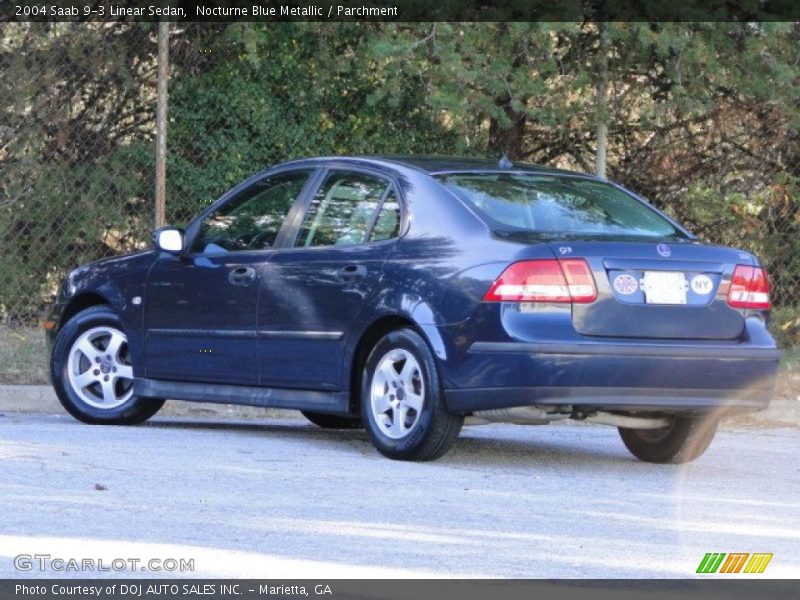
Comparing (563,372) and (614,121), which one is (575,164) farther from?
(563,372)

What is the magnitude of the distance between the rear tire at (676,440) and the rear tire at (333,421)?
1.92 metres

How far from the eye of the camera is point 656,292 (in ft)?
A: 28.7

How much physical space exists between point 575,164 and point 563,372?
274 inches

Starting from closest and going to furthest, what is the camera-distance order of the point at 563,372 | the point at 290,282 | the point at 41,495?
the point at 41,495
the point at 563,372
the point at 290,282

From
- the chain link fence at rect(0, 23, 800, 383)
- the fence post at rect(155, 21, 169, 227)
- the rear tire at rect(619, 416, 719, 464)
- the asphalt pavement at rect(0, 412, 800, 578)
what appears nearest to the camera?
the asphalt pavement at rect(0, 412, 800, 578)

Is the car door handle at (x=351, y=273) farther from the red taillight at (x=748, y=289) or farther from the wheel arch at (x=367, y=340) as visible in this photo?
the red taillight at (x=748, y=289)

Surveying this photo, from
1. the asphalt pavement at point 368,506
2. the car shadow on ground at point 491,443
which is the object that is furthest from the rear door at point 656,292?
the car shadow on ground at point 491,443

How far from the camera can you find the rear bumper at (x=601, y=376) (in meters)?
8.54

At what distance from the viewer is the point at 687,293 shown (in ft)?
28.9

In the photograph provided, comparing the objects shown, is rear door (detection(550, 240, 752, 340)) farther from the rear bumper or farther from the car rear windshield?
the car rear windshield

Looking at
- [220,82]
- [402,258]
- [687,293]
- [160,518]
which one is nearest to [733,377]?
[687,293]

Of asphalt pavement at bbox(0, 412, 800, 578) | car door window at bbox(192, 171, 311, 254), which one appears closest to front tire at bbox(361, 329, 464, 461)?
asphalt pavement at bbox(0, 412, 800, 578)

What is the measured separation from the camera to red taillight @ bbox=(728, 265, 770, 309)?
8992mm

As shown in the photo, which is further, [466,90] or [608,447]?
[466,90]
